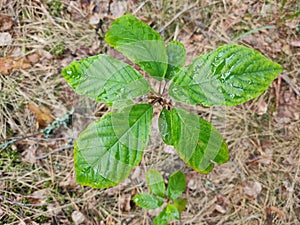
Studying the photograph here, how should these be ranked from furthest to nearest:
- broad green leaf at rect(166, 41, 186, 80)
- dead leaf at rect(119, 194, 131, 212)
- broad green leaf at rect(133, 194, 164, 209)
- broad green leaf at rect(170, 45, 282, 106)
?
dead leaf at rect(119, 194, 131, 212) → broad green leaf at rect(133, 194, 164, 209) → broad green leaf at rect(166, 41, 186, 80) → broad green leaf at rect(170, 45, 282, 106)

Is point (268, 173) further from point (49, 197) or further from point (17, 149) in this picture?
point (17, 149)

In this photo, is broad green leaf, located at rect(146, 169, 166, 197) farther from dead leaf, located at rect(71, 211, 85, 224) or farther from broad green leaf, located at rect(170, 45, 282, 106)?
broad green leaf, located at rect(170, 45, 282, 106)

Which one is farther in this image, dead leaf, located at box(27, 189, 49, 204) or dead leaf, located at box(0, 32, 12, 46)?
dead leaf, located at box(0, 32, 12, 46)

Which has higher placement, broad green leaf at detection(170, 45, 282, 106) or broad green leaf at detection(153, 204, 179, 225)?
broad green leaf at detection(170, 45, 282, 106)

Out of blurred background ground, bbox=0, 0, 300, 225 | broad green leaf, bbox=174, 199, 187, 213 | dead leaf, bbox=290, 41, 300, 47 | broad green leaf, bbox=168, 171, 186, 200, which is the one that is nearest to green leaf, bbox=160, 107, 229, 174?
broad green leaf, bbox=168, 171, 186, 200

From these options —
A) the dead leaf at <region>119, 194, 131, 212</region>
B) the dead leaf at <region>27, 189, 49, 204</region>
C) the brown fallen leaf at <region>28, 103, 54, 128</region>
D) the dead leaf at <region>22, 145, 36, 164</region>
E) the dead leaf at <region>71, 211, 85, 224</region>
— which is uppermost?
the brown fallen leaf at <region>28, 103, 54, 128</region>

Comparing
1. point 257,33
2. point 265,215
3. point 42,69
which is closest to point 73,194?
point 42,69

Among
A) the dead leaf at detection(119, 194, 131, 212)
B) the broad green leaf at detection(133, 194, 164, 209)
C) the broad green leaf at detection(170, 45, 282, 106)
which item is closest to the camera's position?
the broad green leaf at detection(170, 45, 282, 106)

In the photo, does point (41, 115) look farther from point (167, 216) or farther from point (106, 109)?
point (167, 216)

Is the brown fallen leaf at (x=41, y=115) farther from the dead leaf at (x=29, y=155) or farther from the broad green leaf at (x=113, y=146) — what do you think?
the broad green leaf at (x=113, y=146)
